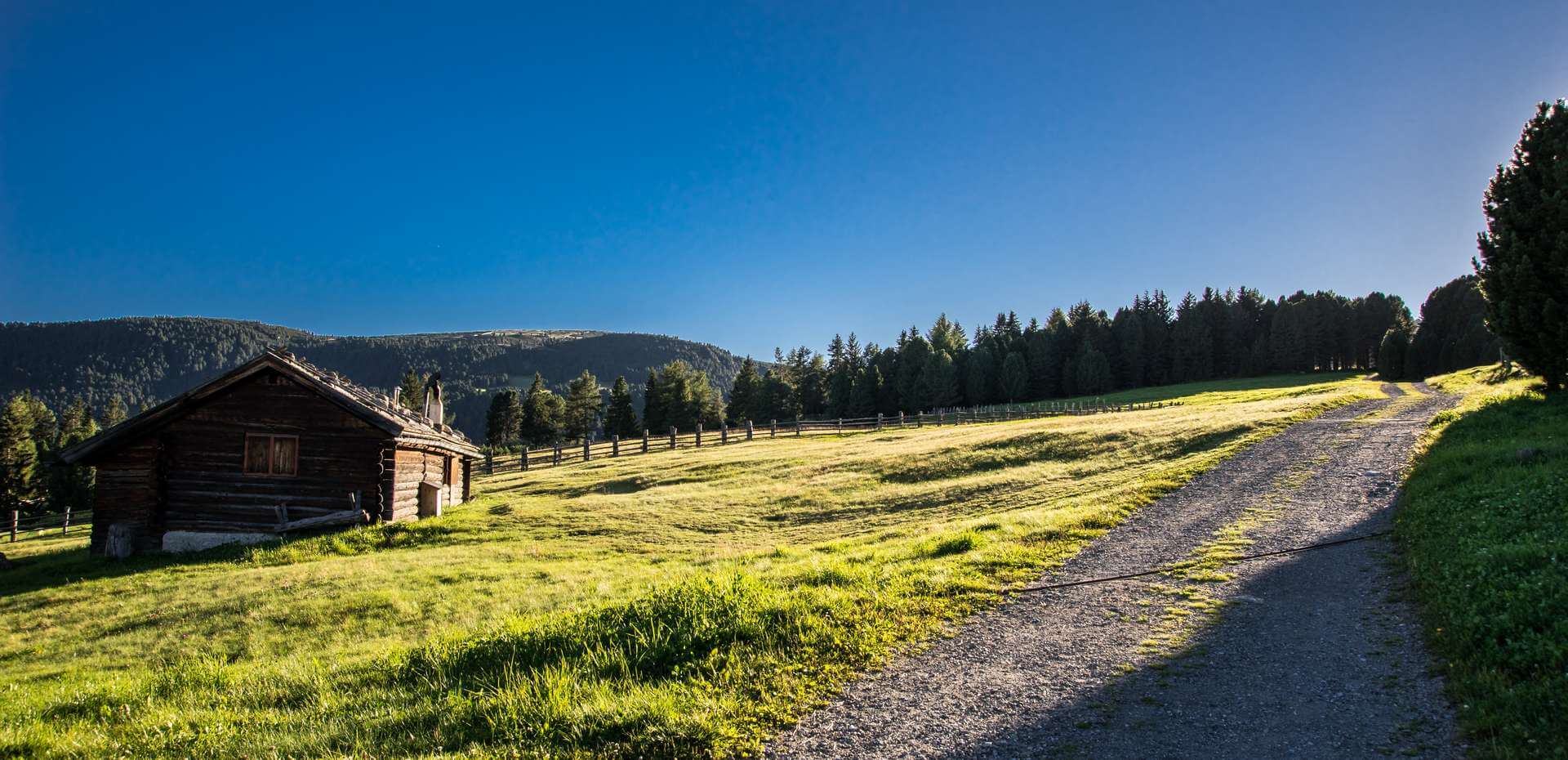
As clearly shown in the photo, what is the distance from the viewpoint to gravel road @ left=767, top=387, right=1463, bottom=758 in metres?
4.89

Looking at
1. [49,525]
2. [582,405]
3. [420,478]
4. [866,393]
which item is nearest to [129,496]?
[420,478]

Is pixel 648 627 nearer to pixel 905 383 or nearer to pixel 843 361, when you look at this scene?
pixel 905 383

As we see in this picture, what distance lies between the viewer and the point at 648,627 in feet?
23.3

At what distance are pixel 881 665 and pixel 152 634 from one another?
15.2m

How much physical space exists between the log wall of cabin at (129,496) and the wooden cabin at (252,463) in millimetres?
27

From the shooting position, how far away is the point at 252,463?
2250 cm

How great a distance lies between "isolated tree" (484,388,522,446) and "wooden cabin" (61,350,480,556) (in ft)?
221

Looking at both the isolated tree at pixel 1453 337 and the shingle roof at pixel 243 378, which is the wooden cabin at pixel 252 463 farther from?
the isolated tree at pixel 1453 337

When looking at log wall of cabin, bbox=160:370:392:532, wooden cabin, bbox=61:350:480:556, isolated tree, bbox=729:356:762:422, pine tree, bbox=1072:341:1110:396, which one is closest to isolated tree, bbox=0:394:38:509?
wooden cabin, bbox=61:350:480:556

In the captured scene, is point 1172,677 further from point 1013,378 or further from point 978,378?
point 1013,378

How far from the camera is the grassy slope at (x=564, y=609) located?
18.8 feet

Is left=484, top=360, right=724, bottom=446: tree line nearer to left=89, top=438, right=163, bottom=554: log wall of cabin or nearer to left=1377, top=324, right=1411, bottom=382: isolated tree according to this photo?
left=89, top=438, right=163, bottom=554: log wall of cabin

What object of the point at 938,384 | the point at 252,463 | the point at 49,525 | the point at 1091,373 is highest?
the point at 1091,373

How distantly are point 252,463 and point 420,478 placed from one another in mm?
5168
